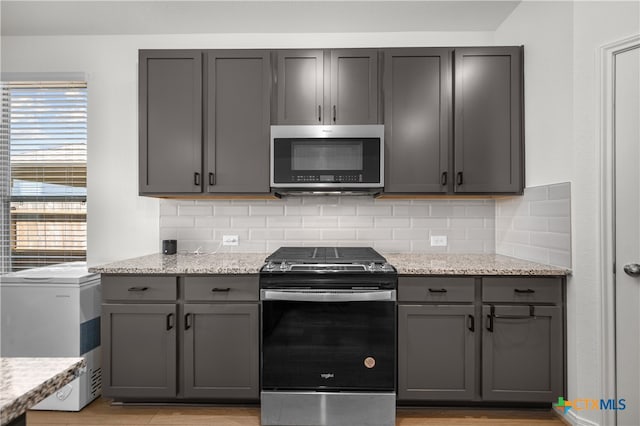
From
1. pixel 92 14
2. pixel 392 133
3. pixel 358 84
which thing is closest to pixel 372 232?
pixel 392 133

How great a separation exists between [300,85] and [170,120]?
94 centimetres

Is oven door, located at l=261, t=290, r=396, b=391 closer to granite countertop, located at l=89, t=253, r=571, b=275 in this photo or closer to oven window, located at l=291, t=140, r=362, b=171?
granite countertop, located at l=89, t=253, r=571, b=275

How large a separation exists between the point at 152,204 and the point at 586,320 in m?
3.02

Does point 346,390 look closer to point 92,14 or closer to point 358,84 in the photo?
point 358,84

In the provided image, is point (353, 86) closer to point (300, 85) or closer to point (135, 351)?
point (300, 85)

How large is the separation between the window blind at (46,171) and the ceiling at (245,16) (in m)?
0.47

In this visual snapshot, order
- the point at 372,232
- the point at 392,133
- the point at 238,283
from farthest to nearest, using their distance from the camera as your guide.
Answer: the point at 372,232 < the point at 392,133 < the point at 238,283

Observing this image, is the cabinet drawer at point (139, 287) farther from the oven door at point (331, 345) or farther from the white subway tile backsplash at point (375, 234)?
the white subway tile backsplash at point (375, 234)

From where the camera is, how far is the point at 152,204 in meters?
2.83

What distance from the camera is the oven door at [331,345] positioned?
80.0 inches

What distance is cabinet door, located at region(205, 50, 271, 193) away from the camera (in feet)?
8.03

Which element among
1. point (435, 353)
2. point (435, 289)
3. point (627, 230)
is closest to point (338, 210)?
point (435, 289)

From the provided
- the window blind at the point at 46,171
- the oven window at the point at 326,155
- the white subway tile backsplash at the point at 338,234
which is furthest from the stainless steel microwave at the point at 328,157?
the window blind at the point at 46,171

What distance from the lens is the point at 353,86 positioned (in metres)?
2.44
